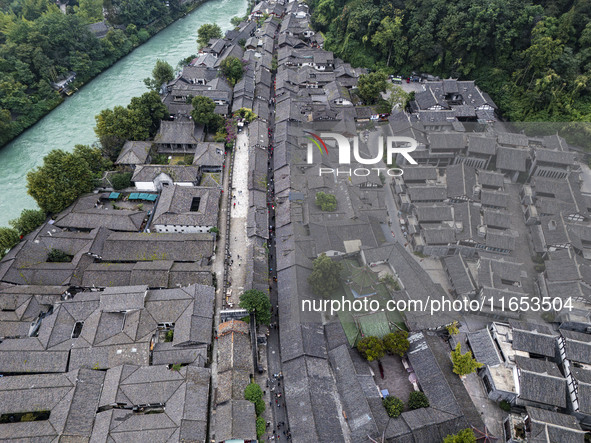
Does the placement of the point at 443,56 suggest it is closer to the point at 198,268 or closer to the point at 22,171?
the point at 198,268

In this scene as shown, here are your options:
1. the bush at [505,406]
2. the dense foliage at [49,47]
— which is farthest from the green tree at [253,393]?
the dense foliage at [49,47]

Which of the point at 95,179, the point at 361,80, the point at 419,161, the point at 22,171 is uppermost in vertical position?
the point at 361,80

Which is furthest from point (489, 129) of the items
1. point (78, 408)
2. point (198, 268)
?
point (78, 408)

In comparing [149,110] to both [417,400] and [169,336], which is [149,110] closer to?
[169,336]

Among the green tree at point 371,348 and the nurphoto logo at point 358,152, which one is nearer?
the green tree at point 371,348

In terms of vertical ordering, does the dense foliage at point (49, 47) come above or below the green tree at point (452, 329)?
above

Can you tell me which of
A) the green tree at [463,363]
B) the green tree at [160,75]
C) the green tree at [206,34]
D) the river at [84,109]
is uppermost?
the green tree at [206,34]

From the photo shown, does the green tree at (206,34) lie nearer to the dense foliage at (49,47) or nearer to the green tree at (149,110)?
the dense foliage at (49,47)
